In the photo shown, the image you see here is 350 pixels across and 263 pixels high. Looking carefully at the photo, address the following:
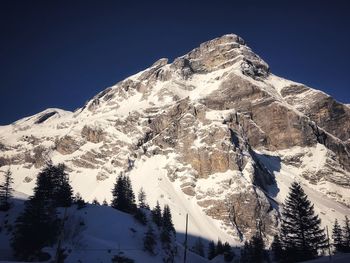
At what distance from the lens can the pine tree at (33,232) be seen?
52.1 metres

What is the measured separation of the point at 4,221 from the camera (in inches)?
2409

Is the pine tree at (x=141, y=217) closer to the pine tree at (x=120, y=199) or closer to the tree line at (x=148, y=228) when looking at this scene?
the tree line at (x=148, y=228)

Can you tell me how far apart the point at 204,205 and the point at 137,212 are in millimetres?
112439

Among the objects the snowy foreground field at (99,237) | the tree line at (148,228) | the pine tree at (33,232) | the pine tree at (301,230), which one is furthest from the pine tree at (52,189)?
the pine tree at (301,230)

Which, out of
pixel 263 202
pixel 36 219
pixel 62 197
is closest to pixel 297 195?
pixel 36 219

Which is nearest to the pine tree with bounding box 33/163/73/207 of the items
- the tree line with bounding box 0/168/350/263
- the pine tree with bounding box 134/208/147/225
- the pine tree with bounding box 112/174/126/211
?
the tree line with bounding box 0/168/350/263

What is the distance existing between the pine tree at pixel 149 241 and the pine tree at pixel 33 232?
1349cm

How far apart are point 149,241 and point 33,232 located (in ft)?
59.2

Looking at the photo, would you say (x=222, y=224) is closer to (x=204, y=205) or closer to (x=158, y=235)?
(x=204, y=205)

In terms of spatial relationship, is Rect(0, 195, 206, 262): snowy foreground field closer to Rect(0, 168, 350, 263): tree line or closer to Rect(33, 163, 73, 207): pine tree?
Rect(0, 168, 350, 263): tree line

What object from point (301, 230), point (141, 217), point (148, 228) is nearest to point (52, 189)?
point (141, 217)

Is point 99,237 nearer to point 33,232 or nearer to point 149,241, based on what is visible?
point 149,241

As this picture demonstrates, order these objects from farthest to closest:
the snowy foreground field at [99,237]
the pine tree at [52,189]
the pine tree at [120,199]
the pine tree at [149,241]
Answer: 1. the pine tree at [120,199]
2. the pine tree at [52,189]
3. the pine tree at [149,241]
4. the snowy foreground field at [99,237]

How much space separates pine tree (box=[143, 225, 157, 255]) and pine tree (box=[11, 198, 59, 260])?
1349 centimetres
